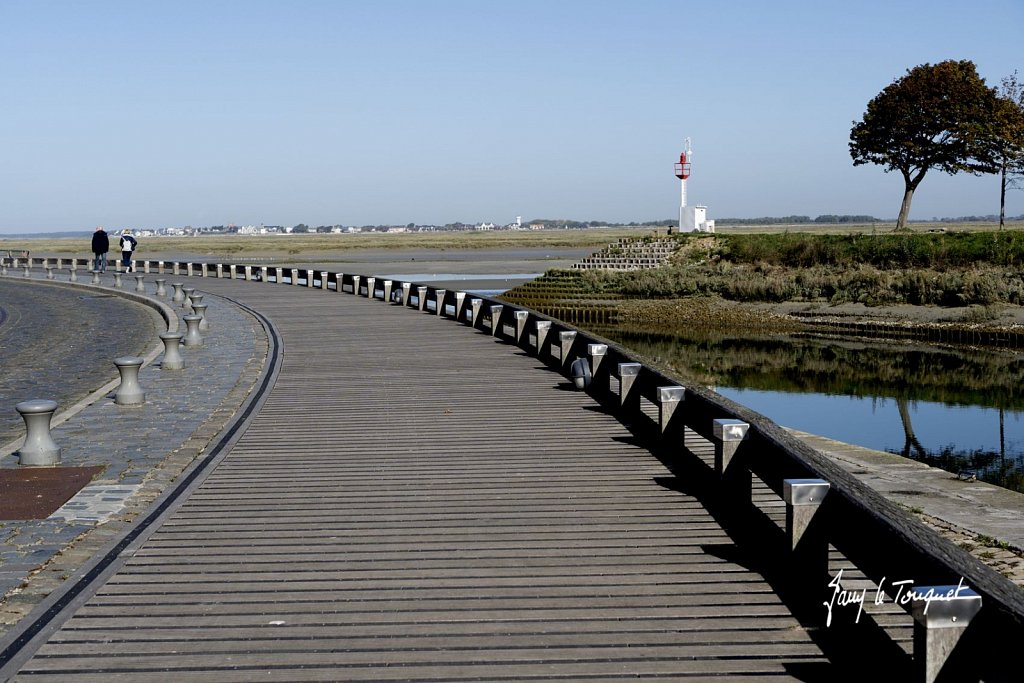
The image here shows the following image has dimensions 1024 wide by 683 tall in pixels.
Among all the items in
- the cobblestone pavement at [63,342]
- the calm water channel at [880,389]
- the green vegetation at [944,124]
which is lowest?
the calm water channel at [880,389]

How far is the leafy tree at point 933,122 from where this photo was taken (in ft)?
230

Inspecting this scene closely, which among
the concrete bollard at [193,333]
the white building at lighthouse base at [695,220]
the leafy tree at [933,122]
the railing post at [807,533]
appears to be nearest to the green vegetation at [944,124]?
the leafy tree at [933,122]

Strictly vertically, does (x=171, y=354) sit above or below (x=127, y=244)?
below

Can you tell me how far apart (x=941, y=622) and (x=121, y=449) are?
9.16m

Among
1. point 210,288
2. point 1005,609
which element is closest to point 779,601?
point 1005,609

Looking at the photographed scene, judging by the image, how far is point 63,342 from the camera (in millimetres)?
25812

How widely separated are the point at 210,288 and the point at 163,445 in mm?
34921

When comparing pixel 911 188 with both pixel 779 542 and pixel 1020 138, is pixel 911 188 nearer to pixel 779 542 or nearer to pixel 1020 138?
pixel 1020 138

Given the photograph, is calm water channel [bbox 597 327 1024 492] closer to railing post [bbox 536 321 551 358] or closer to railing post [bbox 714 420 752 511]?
railing post [bbox 536 321 551 358]

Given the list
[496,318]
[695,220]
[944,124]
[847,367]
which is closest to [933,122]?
[944,124]

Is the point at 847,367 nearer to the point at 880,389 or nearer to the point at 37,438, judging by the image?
the point at 880,389

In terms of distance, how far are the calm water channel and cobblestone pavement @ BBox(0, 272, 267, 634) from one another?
21.0 feet

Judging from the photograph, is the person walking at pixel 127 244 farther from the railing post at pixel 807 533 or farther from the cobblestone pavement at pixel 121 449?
the railing post at pixel 807 533

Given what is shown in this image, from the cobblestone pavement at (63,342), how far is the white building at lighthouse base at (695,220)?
39.9m
